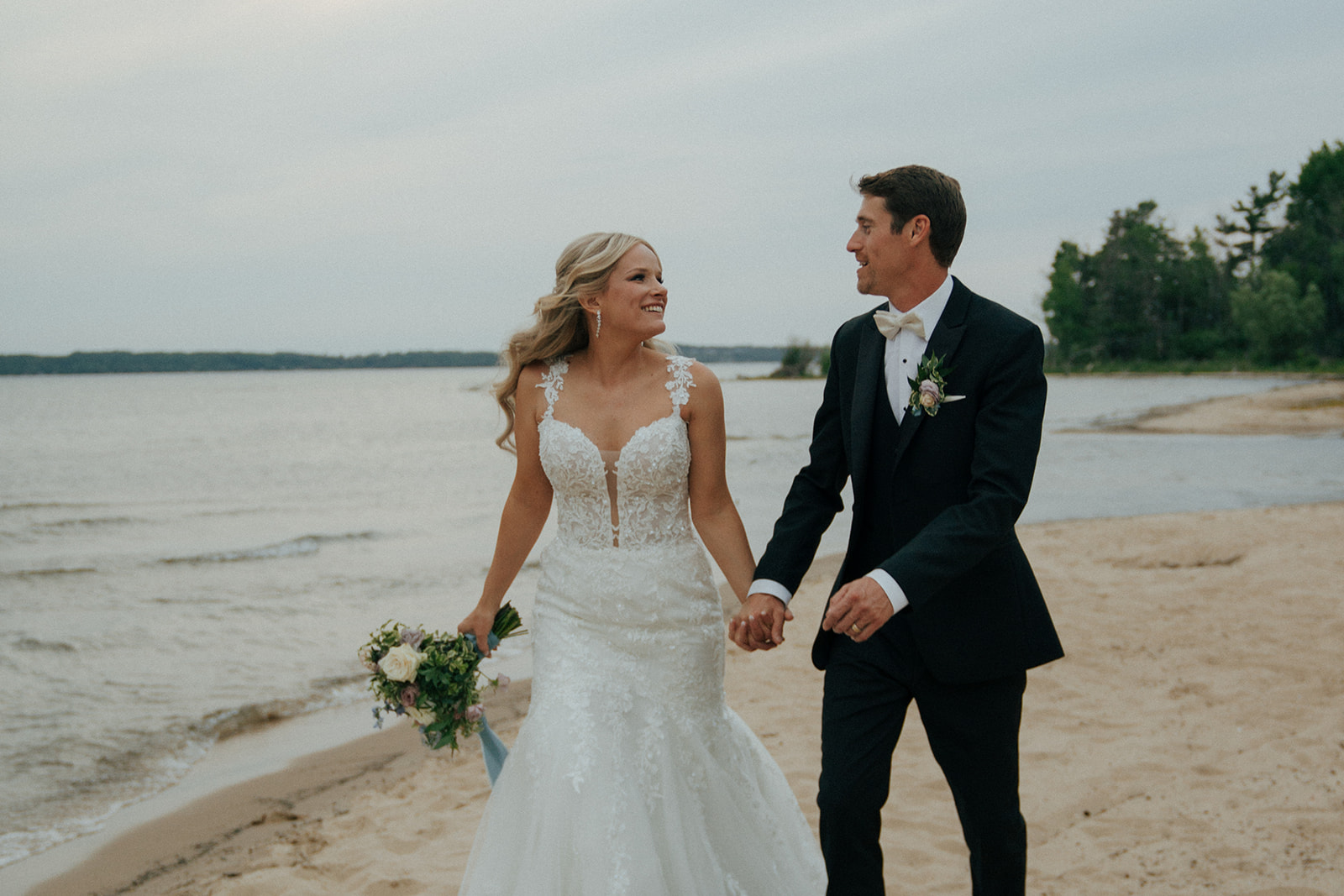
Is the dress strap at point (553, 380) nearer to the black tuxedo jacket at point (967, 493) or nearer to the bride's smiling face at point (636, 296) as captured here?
the bride's smiling face at point (636, 296)

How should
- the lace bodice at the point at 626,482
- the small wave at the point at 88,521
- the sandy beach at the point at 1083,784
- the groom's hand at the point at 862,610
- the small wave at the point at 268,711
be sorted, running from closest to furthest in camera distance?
1. the groom's hand at the point at 862,610
2. the lace bodice at the point at 626,482
3. the sandy beach at the point at 1083,784
4. the small wave at the point at 268,711
5. the small wave at the point at 88,521

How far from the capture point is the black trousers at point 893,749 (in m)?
2.78

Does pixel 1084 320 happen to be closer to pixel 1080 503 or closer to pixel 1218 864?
pixel 1080 503

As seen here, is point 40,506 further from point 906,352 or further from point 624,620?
point 906,352

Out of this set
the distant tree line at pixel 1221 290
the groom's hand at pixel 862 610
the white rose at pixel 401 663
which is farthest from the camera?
the distant tree line at pixel 1221 290

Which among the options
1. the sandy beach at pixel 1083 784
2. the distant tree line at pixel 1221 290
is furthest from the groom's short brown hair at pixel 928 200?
the distant tree line at pixel 1221 290

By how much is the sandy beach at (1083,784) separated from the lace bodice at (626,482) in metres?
1.82

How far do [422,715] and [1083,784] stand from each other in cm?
326

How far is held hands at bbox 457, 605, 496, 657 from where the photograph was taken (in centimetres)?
376

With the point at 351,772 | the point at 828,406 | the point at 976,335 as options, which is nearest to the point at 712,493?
the point at 828,406

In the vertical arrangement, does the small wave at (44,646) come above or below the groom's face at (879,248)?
below

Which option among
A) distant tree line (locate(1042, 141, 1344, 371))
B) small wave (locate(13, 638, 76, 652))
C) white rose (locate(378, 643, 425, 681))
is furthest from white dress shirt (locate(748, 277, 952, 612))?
distant tree line (locate(1042, 141, 1344, 371))

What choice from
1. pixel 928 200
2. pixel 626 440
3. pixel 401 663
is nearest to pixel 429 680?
pixel 401 663

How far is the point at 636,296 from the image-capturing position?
3551 mm
